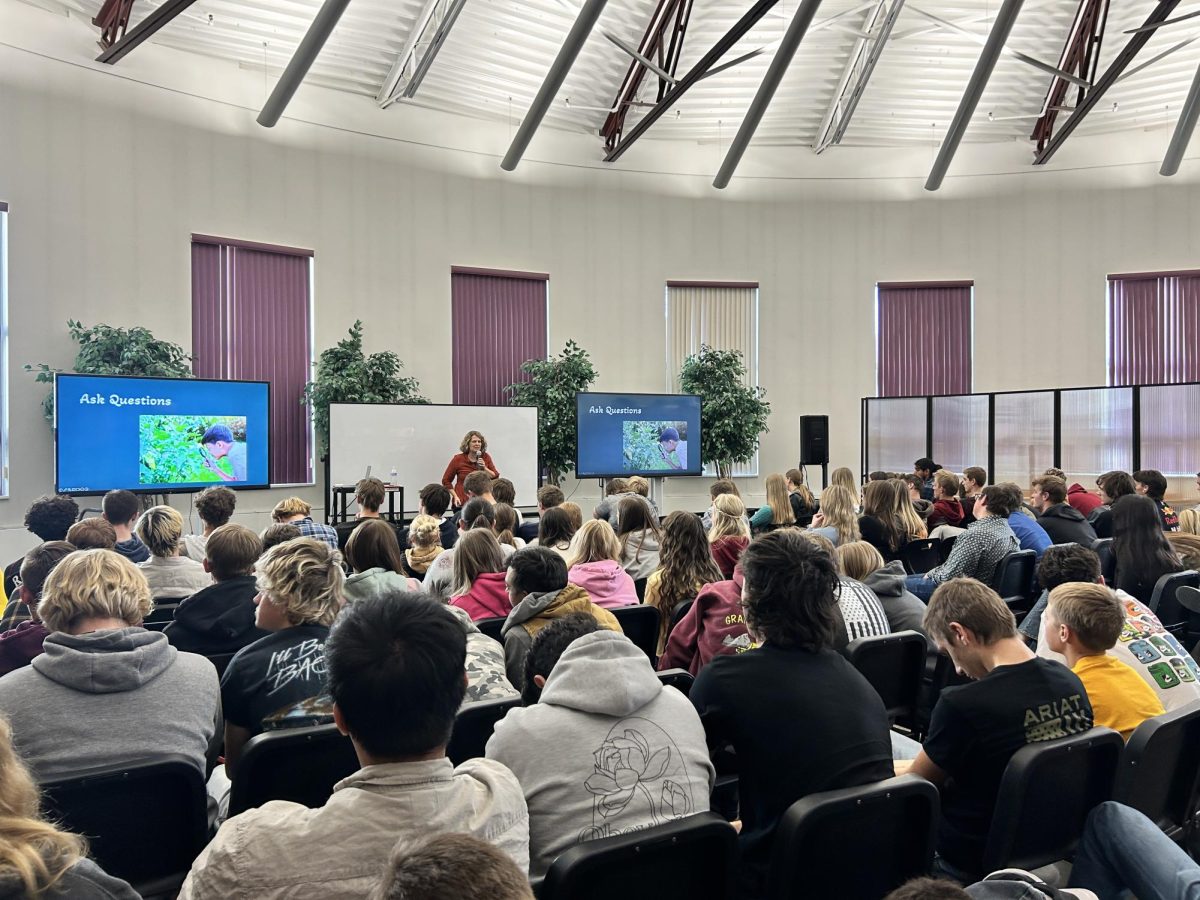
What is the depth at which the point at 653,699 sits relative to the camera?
1.76 meters

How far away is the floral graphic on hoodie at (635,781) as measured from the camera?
1.62 meters

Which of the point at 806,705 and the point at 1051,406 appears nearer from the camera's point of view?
the point at 806,705

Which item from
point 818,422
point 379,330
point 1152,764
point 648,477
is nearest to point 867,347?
point 818,422

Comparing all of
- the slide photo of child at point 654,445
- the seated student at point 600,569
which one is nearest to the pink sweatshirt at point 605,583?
the seated student at point 600,569

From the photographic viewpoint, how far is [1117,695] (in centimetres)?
226

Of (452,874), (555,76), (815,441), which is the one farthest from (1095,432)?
(452,874)

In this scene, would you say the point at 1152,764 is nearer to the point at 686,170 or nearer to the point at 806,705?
the point at 806,705

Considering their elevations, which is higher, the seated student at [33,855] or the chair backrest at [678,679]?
the seated student at [33,855]

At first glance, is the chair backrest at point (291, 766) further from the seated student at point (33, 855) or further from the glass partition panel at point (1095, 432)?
the glass partition panel at point (1095, 432)

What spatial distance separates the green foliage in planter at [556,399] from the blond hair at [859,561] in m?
7.33

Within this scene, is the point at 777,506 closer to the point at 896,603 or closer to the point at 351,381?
the point at 896,603

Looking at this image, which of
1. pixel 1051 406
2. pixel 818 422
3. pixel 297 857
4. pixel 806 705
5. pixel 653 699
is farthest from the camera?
pixel 818 422

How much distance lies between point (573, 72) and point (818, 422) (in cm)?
559

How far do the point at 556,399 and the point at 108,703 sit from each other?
29.9 feet
